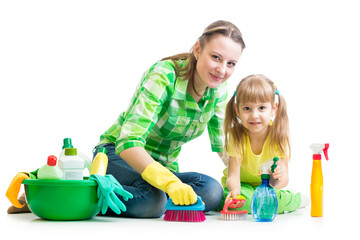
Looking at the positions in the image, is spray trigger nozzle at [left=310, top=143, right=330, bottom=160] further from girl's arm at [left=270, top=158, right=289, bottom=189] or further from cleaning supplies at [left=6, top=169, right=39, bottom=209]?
cleaning supplies at [left=6, top=169, right=39, bottom=209]

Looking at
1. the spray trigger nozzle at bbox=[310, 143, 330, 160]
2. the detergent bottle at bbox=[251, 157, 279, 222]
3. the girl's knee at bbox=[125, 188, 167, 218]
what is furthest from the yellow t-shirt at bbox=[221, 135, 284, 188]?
the girl's knee at bbox=[125, 188, 167, 218]

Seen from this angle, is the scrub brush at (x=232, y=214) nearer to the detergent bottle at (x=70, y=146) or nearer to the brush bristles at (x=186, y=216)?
the brush bristles at (x=186, y=216)

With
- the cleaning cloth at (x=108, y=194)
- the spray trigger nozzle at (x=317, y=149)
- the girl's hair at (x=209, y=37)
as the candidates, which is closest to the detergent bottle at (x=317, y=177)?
the spray trigger nozzle at (x=317, y=149)

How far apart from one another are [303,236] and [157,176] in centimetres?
65

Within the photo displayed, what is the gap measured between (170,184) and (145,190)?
0.23m

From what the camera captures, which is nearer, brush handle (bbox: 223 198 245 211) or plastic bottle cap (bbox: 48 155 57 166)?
plastic bottle cap (bbox: 48 155 57 166)

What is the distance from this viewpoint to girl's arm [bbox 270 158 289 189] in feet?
7.66

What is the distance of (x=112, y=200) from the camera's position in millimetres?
2139

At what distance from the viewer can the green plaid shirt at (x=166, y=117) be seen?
2.31 m

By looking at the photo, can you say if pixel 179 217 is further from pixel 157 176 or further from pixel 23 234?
pixel 23 234

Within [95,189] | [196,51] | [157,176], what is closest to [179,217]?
[157,176]

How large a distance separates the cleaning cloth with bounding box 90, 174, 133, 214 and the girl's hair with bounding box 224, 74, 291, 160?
0.68m

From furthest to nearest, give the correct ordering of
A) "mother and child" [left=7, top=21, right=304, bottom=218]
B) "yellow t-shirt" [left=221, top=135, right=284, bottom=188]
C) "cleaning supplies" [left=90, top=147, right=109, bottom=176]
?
"yellow t-shirt" [left=221, top=135, right=284, bottom=188], "mother and child" [left=7, top=21, right=304, bottom=218], "cleaning supplies" [left=90, top=147, right=109, bottom=176]

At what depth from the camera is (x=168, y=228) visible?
200cm
